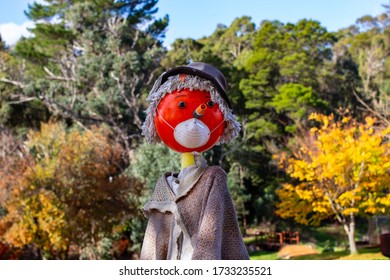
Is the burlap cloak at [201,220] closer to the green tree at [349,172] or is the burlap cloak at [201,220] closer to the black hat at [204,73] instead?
the black hat at [204,73]

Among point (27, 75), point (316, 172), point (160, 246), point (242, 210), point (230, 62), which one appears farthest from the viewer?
point (230, 62)

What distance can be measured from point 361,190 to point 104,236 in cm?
598

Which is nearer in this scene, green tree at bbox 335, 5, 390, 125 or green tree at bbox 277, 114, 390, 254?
green tree at bbox 277, 114, 390, 254

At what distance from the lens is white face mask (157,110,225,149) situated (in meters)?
2.95

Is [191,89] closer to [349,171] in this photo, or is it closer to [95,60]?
[349,171]

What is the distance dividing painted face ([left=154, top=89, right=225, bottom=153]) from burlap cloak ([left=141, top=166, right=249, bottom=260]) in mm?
202

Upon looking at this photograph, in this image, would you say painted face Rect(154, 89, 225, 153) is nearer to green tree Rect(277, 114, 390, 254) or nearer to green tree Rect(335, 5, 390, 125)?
green tree Rect(277, 114, 390, 254)

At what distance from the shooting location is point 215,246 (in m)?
2.67

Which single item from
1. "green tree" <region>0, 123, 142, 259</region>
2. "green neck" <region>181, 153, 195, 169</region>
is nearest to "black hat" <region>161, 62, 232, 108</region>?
"green neck" <region>181, 153, 195, 169</region>

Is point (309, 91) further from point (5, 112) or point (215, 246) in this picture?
point (215, 246)

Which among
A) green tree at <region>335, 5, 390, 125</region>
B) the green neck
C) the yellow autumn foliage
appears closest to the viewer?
the green neck

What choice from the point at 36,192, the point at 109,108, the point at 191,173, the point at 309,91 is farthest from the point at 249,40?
the point at 191,173

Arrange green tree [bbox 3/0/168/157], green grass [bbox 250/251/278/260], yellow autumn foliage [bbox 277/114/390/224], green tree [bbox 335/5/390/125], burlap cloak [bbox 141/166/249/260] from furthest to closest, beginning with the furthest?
green tree [bbox 335/5/390/125] → green tree [bbox 3/0/168/157] → green grass [bbox 250/251/278/260] → yellow autumn foliage [bbox 277/114/390/224] → burlap cloak [bbox 141/166/249/260]

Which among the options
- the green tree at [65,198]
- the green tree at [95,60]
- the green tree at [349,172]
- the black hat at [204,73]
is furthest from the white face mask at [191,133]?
the green tree at [95,60]
